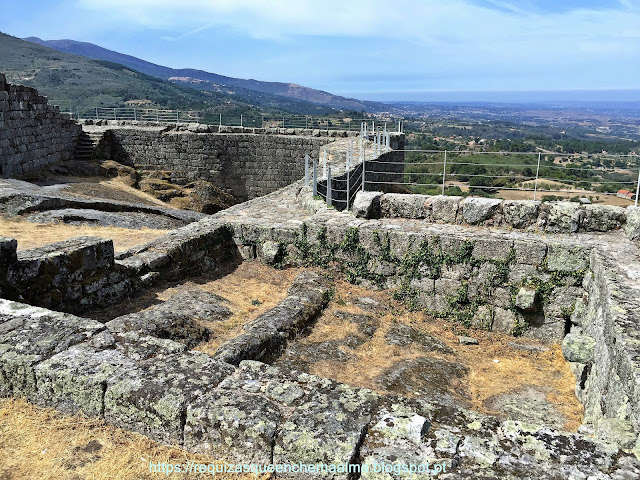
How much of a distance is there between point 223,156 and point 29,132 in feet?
26.5

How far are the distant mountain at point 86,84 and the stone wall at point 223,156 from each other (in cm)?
3265

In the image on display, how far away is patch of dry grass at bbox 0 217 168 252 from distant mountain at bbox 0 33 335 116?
46.2 metres

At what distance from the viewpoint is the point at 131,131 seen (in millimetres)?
→ 24641

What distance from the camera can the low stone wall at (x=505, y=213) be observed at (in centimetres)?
847

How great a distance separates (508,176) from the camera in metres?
14.7

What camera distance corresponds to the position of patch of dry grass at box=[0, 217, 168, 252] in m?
10.1

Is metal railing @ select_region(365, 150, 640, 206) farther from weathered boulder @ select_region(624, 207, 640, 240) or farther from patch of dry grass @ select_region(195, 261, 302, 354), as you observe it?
patch of dry grass @ select_region(195, 261, 302, 354)

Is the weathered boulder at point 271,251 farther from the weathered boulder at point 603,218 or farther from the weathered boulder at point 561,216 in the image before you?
the weathered boulder at point 603,218

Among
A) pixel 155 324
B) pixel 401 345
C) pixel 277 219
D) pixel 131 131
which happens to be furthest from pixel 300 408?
pixel 131 131

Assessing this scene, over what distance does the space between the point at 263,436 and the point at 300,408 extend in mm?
331

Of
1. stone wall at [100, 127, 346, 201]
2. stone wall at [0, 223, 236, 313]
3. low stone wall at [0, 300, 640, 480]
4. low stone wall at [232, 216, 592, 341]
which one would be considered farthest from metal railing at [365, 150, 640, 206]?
low stone wall at [0, 300, 640, 480]

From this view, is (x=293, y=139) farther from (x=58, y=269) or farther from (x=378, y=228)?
(x=58, y=269)

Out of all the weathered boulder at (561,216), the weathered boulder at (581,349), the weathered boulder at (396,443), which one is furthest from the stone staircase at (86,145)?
the weathered boulder at (396,443)

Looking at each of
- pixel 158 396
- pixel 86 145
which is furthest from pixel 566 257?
pixel 86 145
